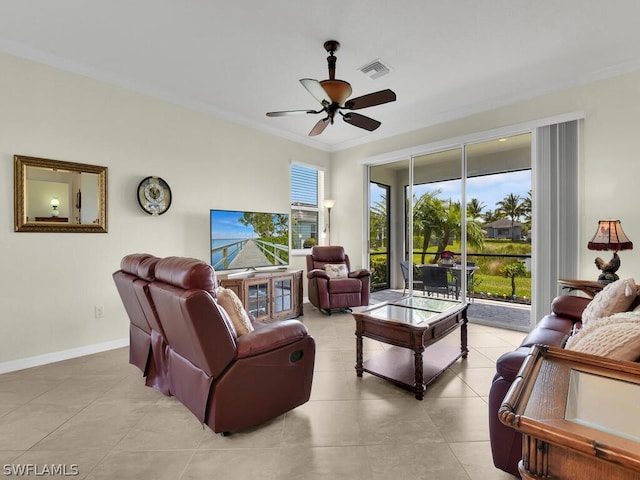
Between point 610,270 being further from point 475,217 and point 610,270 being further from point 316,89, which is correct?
point 316,89

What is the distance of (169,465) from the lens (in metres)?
1.64

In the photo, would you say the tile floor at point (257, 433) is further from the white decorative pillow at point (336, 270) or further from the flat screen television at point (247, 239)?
the white decorative pillow at point (336, 270)

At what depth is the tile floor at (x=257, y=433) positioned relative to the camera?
1621 mm

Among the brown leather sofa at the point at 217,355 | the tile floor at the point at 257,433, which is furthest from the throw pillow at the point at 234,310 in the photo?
the tile floor at the point at 257,433

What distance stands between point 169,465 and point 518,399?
1743mm

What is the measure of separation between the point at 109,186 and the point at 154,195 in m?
0.44

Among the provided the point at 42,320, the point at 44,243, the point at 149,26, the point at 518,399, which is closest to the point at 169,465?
the point at 518,399

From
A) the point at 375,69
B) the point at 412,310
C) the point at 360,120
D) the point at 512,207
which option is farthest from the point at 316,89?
the point at 512,207

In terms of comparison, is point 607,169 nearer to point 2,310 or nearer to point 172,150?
point 172,150

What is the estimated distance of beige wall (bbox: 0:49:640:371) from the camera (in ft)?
9.30

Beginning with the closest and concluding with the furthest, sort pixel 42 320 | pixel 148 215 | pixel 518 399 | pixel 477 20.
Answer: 1. pixel 518 399
2. pixel 477 20
3. pixel 42 320
4. pixel 148 215

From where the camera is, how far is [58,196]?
304cm

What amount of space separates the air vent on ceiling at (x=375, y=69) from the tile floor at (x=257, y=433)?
2.95 metres

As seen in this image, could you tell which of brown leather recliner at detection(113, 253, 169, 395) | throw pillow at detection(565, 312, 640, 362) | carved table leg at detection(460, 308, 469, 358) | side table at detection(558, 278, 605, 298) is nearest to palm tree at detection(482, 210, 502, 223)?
side table at detection(558, 278, 605, 298)
